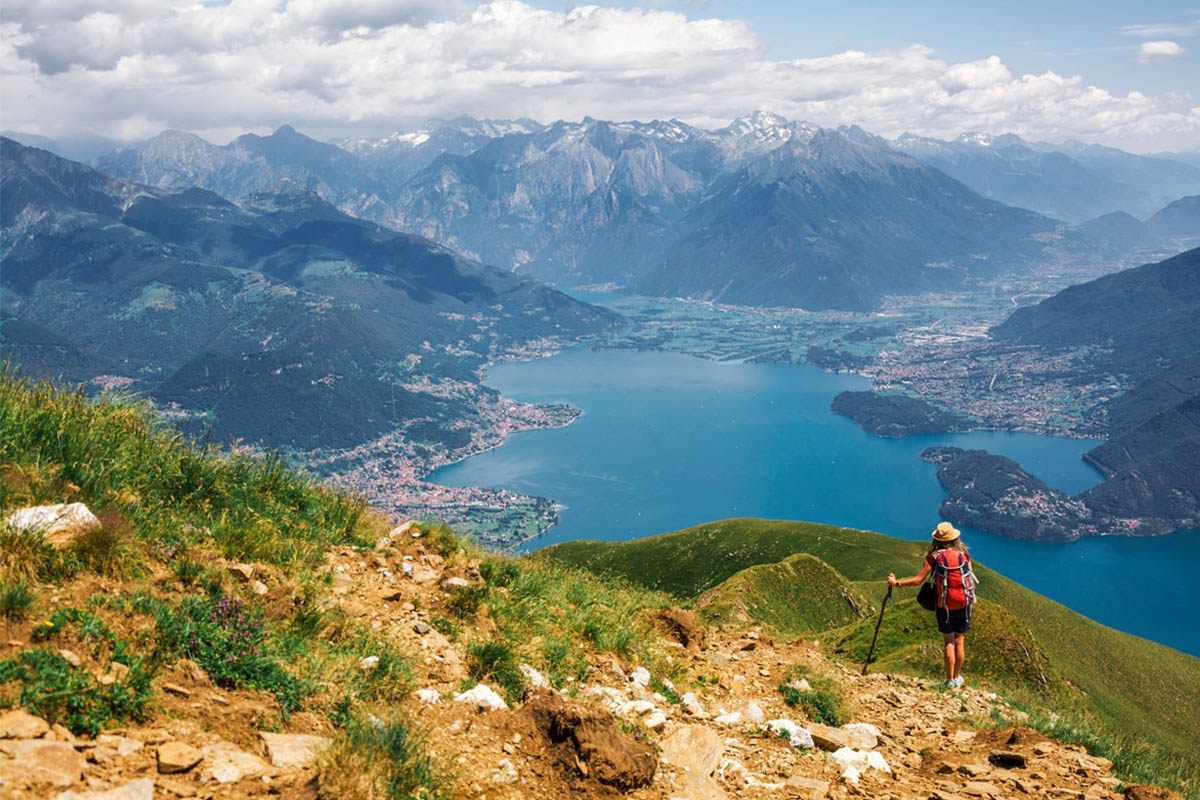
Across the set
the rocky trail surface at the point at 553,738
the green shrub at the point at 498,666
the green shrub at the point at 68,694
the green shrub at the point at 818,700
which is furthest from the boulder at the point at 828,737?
the green shrub at the point at 68,694

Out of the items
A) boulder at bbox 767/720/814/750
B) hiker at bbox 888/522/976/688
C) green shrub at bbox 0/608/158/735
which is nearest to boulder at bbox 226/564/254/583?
green shrub at bbox 0/608/158/735

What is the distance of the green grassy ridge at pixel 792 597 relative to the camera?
2711cm

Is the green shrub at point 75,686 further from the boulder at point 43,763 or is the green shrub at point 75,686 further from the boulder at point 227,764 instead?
the boulder at point 227,764

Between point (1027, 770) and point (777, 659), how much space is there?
17.2ft

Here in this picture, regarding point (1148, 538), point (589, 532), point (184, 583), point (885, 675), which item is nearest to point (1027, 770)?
point (885, 675)

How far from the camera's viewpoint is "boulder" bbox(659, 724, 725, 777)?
7.63 metres

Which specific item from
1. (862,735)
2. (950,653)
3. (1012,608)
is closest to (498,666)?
(862,735)

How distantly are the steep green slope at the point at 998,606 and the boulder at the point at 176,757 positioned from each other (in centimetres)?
1172

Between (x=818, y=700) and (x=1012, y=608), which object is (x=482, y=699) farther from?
(x=1012, y=608)

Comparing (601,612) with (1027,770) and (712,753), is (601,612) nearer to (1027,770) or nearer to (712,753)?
(712,753)

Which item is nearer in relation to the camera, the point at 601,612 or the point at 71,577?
the point at 71,577

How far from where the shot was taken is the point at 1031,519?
517 ft

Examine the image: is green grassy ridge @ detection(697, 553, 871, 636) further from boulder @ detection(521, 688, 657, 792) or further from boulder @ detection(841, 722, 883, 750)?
boulder @ detection(521, 688, 657, 792)

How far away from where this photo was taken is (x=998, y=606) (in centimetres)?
2522
